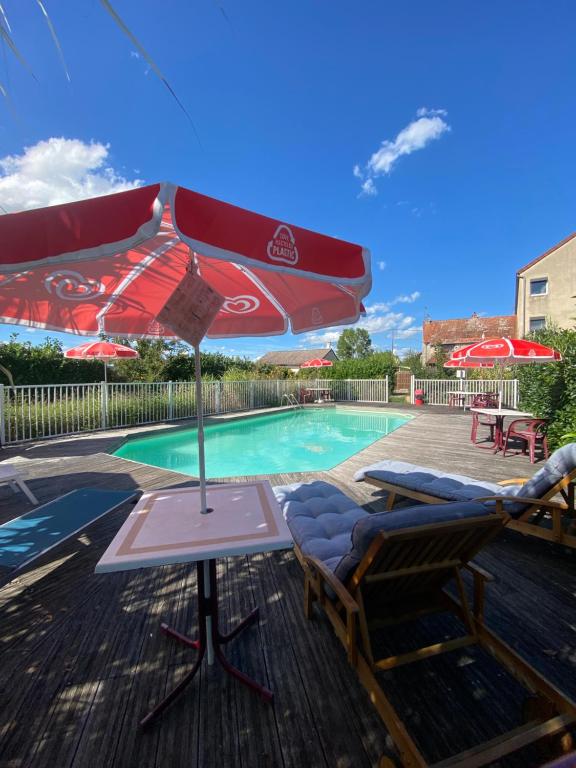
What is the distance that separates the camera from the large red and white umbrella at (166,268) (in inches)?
51.8

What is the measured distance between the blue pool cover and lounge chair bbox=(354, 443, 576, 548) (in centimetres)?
279

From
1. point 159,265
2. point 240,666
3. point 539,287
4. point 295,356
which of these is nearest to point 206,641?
point 240,666

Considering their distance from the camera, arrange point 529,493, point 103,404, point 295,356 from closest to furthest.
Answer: point 529,493, point 103,404, point 295,356

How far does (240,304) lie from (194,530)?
1.84 metres

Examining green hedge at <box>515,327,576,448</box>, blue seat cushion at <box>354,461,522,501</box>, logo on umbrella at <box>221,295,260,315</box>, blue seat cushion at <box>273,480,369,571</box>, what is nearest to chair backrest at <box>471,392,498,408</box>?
green hedge at <box>515,327,576,448</box>

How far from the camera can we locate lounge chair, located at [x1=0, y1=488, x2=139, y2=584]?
236 cm

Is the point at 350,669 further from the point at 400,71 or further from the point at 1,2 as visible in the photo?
the point at 400,71

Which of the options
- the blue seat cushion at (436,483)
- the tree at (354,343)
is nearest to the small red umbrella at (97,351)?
the blue seat cushion at (436,483)

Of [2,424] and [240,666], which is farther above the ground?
[2,424]

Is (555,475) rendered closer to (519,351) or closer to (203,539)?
(203,539)

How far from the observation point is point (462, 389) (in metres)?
15.0

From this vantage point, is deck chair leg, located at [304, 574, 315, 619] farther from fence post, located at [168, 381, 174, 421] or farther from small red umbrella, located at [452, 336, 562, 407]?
fence post, located at [168, 381, 174, 421]

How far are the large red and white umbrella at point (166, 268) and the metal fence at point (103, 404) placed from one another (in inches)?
204

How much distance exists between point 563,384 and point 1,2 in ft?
26.3
